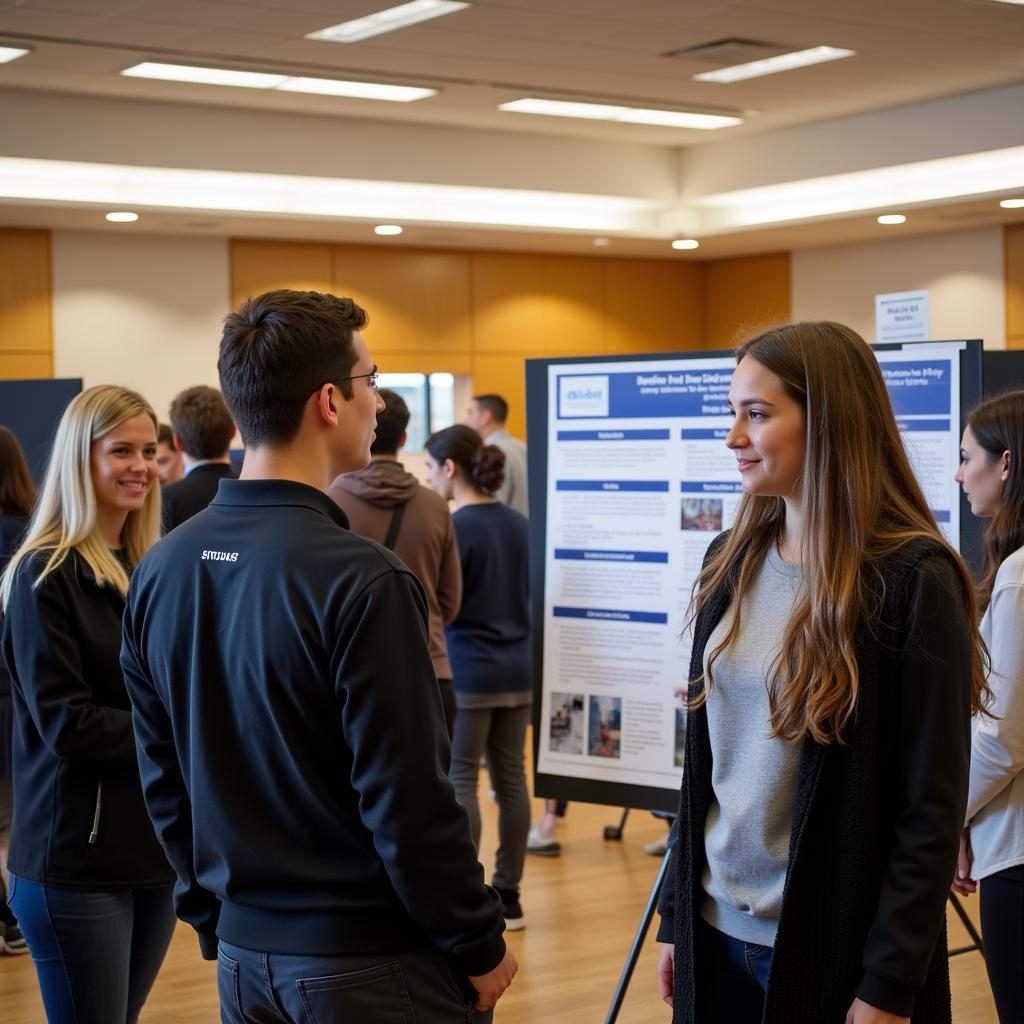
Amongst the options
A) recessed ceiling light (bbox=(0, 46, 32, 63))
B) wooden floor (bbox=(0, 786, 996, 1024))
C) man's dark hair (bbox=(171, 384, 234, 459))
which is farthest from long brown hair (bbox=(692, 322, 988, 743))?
recessed ceiling light (bbox=(0, 46, 32, 63))

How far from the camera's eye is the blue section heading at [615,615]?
3.72 meters

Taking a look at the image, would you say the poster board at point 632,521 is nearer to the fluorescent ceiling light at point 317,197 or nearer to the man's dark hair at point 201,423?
the man's dark hair at point 201,423

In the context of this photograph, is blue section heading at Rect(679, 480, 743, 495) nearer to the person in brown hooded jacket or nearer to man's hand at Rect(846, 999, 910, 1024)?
the person in brown hooded jacket

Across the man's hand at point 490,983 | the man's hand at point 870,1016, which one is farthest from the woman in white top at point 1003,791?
the man's hand at point 490,983

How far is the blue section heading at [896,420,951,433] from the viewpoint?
142 inches

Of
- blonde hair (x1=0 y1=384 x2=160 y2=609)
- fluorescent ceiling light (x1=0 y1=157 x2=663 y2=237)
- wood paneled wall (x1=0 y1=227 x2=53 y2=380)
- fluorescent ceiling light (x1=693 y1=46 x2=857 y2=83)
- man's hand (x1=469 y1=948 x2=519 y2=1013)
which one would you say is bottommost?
man's hand (x1=469 y1=948 x2=519 y2=1013)

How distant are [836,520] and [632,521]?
75.8 inches

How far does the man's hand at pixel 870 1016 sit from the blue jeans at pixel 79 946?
137cm

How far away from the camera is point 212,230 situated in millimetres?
9391

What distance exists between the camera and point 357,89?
822cm

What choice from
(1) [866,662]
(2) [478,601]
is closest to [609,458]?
(2) [478,601]

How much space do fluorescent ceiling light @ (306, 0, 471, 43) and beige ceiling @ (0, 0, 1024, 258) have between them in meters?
0.08

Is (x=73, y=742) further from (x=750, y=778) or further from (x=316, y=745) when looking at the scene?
(x=750, y=778)

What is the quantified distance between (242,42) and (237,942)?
606 cm
